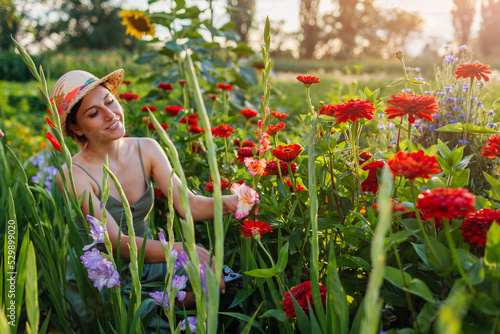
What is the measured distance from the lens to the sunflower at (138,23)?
3.40 metres

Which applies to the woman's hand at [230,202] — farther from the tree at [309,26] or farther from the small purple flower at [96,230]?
the tree at [309,26]

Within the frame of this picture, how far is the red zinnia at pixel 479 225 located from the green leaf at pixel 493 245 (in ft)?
0.31

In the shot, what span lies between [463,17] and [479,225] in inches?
1163

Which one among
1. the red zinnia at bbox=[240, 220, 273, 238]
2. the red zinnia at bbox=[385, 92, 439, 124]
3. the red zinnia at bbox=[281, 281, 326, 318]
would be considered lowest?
the red zinnia at bbox=[281, 281, 326, 318]

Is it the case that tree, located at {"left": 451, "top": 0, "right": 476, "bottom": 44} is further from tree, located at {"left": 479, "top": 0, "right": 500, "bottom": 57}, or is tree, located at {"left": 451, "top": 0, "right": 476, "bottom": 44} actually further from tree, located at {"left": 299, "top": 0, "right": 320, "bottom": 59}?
tree, located at {"left": 299, "top": 0, "right": 320, "bottom": 59}

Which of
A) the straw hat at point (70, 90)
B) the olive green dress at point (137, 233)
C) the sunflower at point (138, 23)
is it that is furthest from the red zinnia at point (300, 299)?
the sunflower at point (138, 23)

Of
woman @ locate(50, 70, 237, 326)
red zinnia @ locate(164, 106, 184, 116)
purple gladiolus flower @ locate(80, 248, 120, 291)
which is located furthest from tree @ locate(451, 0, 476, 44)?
purple gladiolus flower @ locate(80, 248, 120, 291)

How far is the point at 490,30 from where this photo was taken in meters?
26.1

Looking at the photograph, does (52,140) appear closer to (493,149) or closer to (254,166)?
(254,166)

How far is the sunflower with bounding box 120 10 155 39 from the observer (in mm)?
3401

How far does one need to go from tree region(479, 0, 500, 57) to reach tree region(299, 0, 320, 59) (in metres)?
11.6

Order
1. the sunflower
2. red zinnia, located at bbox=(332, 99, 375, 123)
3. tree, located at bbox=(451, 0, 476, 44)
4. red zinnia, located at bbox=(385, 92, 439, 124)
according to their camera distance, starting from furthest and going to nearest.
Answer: tree, located at bbox=(451, 0, 476, 44) < the sunflower < red zinnia, located at bbox=(332, 99, 375, 123) < red zinnia, located at bbox=(385, 92, 439, 124)

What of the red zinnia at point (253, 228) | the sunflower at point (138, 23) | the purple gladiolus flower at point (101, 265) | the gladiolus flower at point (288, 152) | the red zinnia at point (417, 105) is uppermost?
the sunflower at point (138, 23)

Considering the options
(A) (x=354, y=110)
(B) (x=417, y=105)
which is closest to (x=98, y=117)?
(A) (x=354, y=110)
